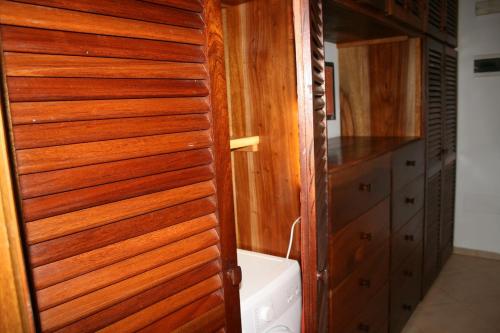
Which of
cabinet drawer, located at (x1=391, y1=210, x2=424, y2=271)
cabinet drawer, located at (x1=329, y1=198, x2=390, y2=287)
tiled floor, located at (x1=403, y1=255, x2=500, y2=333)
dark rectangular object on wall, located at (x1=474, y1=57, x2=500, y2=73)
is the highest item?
dark rectangular object on wall, located at (x1=474, y1=57, x2=500, y2=73)

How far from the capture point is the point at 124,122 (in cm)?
73

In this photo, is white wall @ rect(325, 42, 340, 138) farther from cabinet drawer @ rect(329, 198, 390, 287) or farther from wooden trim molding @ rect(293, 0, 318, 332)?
wooden trim molding @ rect(293, 0, 318, 332)

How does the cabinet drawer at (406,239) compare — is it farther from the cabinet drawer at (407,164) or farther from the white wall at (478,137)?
the white wall at (478,137)

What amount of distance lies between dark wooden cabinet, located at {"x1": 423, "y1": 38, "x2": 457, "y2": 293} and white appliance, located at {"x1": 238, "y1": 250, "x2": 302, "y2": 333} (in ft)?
5.26

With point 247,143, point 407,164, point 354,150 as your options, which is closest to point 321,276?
point 247,143

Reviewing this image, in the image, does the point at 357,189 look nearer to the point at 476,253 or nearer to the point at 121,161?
the point at 121,161

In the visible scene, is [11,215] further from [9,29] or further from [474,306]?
[474,306]

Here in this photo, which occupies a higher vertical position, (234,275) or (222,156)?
(222,156)

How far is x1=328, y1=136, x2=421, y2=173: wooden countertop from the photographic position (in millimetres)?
1480

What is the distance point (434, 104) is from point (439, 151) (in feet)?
1.19

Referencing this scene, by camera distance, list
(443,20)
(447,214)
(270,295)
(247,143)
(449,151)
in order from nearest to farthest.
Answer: (270,295), (247,143), (443,20), (449,151), (447,214)

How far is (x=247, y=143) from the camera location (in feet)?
4.55

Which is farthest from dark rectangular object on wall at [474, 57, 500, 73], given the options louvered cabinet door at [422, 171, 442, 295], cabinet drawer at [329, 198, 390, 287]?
A: cabinet drawer at [329, 198, 390, 287]

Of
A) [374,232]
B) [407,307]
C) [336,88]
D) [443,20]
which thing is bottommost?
[407,307]
